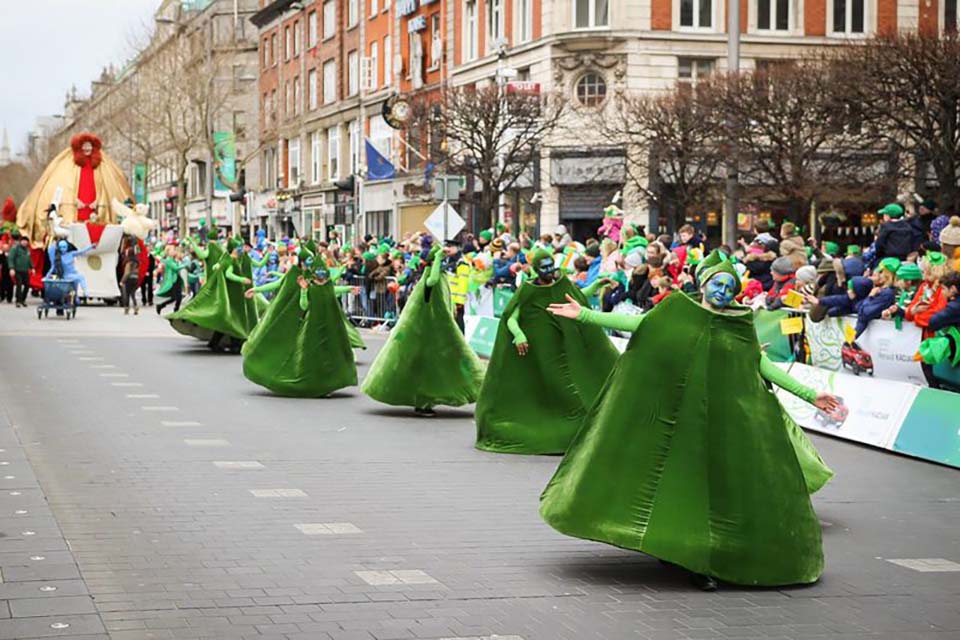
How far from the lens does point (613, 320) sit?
27.5 feet

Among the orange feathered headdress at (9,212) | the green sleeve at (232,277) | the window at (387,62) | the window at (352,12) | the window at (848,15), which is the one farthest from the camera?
the window at (352,12)

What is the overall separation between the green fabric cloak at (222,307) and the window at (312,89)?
A: 47.2 m

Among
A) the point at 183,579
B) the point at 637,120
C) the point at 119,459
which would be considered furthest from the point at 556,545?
the point at 637,120

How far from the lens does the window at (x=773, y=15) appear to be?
141 feet

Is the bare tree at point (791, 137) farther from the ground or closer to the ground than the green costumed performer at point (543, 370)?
farther from the ground

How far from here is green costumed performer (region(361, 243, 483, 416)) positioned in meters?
15.0

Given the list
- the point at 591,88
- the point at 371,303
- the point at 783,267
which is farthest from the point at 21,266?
the point at 783,267

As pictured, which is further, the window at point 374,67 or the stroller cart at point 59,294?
the window at point 374,67

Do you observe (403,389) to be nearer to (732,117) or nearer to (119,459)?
(119,459)

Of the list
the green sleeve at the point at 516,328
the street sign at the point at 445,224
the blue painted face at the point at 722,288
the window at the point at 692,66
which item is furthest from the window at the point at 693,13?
the blue painted face at the point at 722,288

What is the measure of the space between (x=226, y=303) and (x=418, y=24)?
33150 mm

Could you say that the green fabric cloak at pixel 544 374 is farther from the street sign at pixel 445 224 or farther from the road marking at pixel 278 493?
the street sign at pixel 445 224

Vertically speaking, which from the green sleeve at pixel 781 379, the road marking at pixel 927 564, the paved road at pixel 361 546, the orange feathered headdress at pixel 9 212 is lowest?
the road marking at pixel 927 564

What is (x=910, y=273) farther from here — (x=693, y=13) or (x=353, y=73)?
(x=353, y=73)
